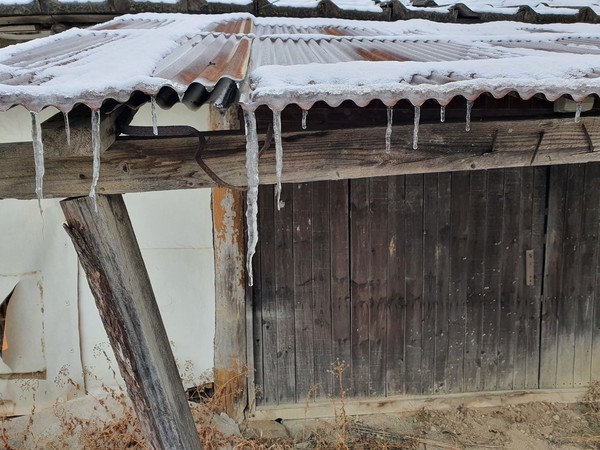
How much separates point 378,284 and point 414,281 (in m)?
0.29

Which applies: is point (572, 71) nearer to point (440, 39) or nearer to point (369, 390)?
point (440, 39)

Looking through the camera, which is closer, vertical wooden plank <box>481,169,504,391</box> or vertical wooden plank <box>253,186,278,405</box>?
vertical wooden plank <box>253,186,278,405</box>

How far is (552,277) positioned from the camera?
396cm

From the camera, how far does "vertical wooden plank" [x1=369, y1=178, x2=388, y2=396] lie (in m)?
3.73

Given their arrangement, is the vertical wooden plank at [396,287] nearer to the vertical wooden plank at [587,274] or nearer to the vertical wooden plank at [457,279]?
the vertical wooden plank at [457,279]

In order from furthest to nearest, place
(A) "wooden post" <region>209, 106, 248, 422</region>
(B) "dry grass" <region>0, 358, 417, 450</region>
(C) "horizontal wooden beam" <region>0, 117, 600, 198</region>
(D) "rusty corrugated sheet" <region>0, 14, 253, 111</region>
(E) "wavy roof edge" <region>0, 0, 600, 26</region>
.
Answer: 1. (A) "wooden post" <region>209, 106, 248, 422</region>
2. (B) "dry grass" <region>0, 358, 417, 450</region>
3. (E) "wavy roof edge" <region>0, 0, 600, 26</region>
4. (C) "horizontal wooden beam" <region>0, 117, 600, 198</region>
5. (D) "rusty corrugated sheet" <region>0, 14, 253, 111</region>

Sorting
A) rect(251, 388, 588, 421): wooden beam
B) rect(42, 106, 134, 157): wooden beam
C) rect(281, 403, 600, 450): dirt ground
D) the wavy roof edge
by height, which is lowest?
rect(281, 403, 600, 450): dirt ground

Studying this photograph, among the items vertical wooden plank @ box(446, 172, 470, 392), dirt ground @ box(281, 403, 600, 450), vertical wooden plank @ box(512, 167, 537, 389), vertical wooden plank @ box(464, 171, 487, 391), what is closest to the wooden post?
dirt ground @ box(281, 403, 600, 450)

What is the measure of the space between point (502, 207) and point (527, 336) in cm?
110

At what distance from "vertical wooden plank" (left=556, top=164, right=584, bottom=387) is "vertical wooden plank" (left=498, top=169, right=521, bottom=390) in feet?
1.29

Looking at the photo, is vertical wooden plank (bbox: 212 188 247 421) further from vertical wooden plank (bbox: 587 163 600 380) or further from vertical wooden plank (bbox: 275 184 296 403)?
vertical wooden plank (bbox: 587 163 600 380)

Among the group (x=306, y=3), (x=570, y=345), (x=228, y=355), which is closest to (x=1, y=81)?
(x=306, y=3)

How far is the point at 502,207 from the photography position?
3846mm

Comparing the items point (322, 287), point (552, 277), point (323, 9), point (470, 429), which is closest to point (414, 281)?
point (322, 287)
